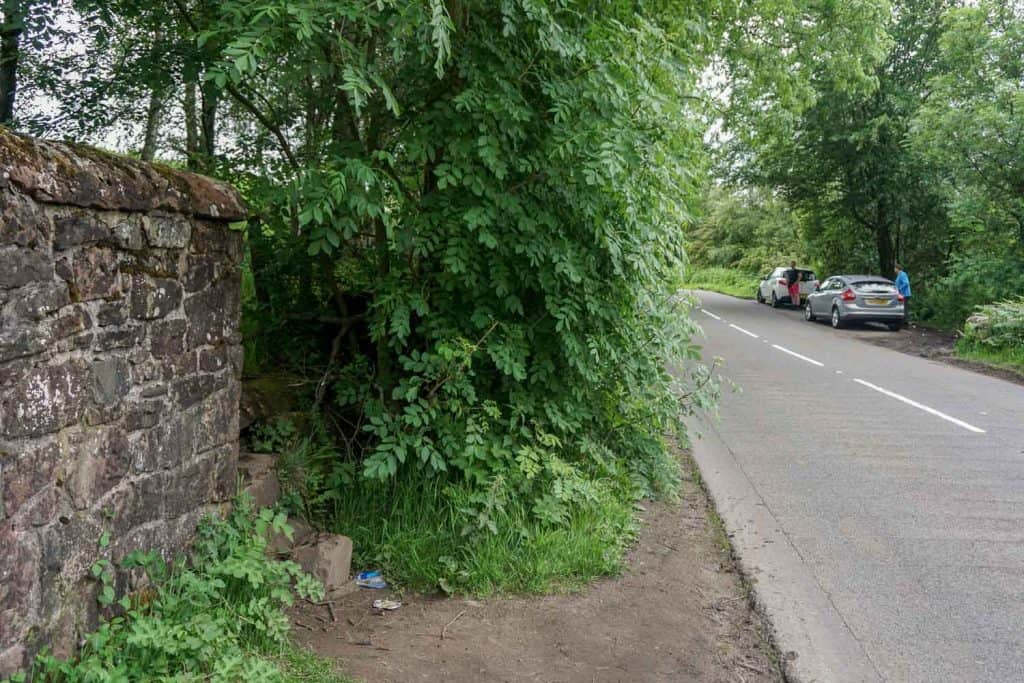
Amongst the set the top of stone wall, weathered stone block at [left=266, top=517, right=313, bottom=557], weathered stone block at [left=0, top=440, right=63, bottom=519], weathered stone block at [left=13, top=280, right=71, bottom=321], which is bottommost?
weathered stone block at [left=266, top=517, right=313, bottom=557]

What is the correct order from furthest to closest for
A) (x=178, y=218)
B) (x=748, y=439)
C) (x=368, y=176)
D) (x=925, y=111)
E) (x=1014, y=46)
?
(x=925, y=111), (x=1014, y=46), (x=748, y=439), (x=368, y=176), (x=178, y=218)

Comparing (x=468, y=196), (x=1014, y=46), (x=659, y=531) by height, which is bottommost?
(x=659, y=531)

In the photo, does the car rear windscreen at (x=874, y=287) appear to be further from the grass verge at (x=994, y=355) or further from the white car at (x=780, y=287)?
the white car at (x=780, y=287)

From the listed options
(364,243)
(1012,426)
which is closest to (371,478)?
(364,243)

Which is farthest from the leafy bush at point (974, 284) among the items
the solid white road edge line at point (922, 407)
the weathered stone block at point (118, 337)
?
the weathered stone block at point (118, 337)

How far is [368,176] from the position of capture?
4543 millimetres

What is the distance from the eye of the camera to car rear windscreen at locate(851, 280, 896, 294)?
2384 cm

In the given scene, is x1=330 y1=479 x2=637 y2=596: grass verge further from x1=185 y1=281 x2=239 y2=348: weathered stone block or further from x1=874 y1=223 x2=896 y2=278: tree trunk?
x1=874 y1=223 x2=896 y2=278: tree trunk

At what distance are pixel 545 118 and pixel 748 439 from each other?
17.4 feet

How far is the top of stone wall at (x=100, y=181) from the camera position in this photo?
2.98 m

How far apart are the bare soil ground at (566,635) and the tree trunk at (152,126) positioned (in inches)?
162

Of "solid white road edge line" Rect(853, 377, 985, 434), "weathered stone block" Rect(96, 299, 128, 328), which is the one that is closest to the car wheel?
"solid white road edge line" Rect(853, 377, 985, 434)

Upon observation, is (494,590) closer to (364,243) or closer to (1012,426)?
(364,243)

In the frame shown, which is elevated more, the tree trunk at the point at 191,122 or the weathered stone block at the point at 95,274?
the tree trunk at the point at 191,122
